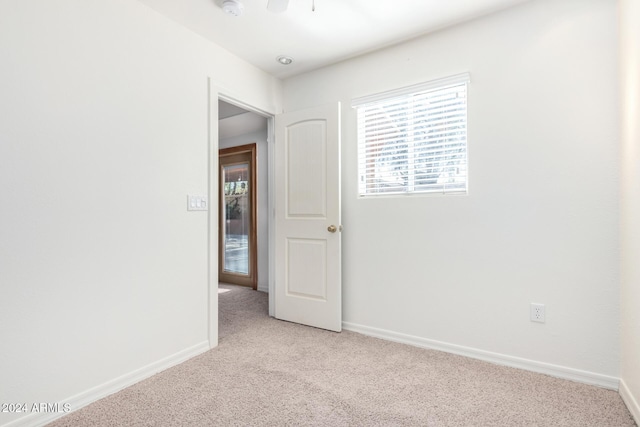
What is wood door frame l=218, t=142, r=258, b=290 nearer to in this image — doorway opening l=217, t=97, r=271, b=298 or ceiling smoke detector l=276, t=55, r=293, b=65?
doorway opening l=217, t=97, r=271, b=298

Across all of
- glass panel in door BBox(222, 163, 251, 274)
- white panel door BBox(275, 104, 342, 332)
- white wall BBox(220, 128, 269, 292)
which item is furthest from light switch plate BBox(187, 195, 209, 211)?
glass panel in door BBox(222, 163, 251, 274)

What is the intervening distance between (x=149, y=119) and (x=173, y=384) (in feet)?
5.60

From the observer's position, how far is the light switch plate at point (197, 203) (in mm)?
2434

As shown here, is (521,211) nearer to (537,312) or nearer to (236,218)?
(537,312)

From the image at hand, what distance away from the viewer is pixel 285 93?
3.37 m

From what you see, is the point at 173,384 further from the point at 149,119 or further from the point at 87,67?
the point at 87,67

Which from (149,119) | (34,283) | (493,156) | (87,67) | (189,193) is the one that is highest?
(87,67)

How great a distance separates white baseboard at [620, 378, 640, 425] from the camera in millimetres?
1627

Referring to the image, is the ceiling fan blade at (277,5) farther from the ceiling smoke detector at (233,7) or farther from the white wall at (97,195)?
the white wall at (97,195)

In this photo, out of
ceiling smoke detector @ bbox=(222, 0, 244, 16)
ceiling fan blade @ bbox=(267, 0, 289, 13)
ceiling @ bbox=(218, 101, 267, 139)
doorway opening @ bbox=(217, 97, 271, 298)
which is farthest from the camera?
doorway opening @ bbox=(217, 97, 271, 298)

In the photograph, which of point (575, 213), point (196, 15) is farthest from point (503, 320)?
point (196, 15)

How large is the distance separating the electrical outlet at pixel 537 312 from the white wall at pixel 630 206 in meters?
0.39

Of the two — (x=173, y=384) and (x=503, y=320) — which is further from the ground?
(x=503, y=320)

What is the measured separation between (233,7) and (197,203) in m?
1.36
